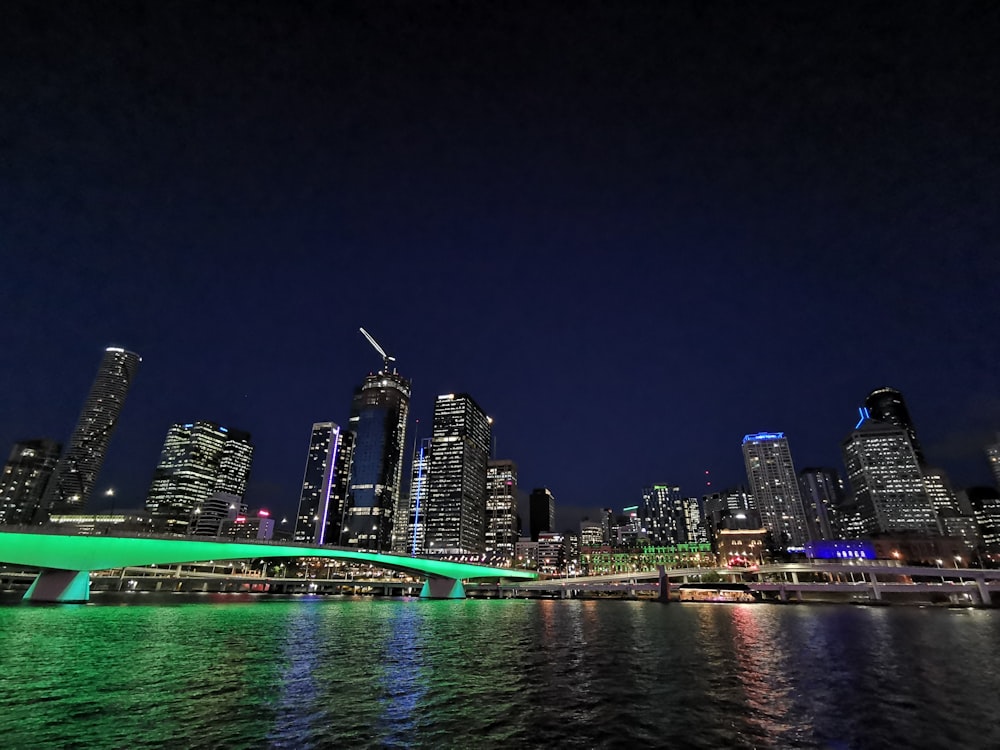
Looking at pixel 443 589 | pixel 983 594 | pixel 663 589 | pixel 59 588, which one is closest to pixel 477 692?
pixel 59 588

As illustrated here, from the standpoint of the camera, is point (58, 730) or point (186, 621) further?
point (186, 621)

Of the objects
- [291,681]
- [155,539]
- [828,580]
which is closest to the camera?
[291,681]

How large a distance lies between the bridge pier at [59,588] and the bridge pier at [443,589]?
92680mm

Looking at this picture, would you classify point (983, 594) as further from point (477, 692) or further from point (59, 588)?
point (59, 588)

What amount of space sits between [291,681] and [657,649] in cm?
2636

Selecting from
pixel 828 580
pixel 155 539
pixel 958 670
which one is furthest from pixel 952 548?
pixel 155 539

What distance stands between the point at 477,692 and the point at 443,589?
13442 centimetres

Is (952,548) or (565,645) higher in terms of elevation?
(952,548)

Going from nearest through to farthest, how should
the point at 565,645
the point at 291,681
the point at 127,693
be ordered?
the point at 127,693 < the point at 291,681 < the point at 565,645

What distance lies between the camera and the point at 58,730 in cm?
1472

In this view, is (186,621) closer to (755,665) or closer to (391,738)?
(391,738)

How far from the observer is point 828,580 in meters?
175

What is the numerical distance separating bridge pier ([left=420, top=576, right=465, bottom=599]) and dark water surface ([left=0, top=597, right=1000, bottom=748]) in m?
113

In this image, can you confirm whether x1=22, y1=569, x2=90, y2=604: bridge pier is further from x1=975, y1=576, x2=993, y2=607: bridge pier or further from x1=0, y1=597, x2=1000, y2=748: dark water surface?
x1=975, y1=576, x2=993, y2=607: bridge pier
